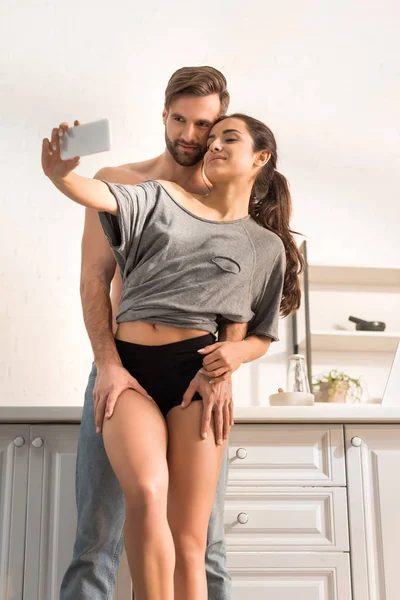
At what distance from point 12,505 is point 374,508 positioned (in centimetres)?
94

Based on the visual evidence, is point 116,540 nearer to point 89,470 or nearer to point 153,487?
point 89,470

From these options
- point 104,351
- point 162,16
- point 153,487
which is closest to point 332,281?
point 162,16

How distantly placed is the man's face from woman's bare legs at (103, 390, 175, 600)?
0.73m

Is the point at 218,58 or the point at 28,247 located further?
the point at 218,58

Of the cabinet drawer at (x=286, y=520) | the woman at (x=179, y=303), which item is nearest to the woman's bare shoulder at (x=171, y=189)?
the woman at (x=179, y=303)

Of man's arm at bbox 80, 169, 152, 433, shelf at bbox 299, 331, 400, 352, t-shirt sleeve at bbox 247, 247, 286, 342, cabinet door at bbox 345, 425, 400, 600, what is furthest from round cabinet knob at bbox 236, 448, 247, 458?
shelf at bbox 299, 331, 400, 352

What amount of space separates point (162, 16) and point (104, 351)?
2.05 m

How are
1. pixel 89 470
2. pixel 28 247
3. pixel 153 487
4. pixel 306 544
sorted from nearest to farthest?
pixel 153 487, pixel 89 470, pixel 306 544, pixel 28 247

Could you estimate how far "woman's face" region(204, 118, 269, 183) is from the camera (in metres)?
1.69

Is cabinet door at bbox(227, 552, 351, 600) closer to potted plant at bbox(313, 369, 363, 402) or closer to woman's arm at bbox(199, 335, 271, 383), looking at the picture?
woman's arm at bbox(199, 335, 271, 383)

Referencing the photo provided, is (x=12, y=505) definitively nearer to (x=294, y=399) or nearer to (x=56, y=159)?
(x=294, y=399)

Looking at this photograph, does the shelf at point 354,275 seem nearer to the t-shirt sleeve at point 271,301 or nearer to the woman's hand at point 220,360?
the t-shirt sleeve at point 271,301

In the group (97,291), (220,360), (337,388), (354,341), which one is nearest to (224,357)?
(220,360)

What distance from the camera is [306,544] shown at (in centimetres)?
191
